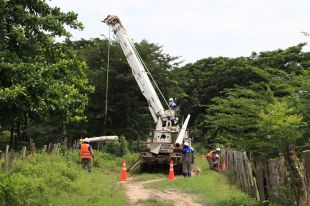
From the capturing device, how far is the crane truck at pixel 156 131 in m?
22.5

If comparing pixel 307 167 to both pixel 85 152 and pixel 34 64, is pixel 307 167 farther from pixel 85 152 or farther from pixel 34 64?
pixel 85 152

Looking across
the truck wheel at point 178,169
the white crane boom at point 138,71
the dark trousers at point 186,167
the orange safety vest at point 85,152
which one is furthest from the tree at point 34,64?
the white crane boom at point 138,71

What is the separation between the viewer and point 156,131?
2383cm

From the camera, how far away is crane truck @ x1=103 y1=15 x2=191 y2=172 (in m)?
22.5

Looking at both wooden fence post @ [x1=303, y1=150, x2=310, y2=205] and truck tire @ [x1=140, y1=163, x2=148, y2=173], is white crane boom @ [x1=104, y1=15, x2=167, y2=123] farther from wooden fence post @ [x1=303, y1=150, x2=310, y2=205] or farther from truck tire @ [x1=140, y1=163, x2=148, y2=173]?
wooden fence post @ [x1=303, y1=150, x2=310, y2=205]

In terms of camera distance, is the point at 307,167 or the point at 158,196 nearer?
the point at 307,167

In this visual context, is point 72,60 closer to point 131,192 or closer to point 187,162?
point 131,192

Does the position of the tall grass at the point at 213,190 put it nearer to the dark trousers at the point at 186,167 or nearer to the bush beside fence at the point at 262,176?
the bush beside fence at the point at 262,176

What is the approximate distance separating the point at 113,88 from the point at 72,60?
25.5 meters

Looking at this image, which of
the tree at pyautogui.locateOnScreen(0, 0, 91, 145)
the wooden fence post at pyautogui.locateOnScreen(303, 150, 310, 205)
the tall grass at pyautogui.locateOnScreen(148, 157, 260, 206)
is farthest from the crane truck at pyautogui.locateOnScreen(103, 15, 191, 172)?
the wooden fence post at pyautogui.locateOnScreen(303, 150, 310, 205)

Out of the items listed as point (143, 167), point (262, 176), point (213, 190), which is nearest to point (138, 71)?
point (143, 167)

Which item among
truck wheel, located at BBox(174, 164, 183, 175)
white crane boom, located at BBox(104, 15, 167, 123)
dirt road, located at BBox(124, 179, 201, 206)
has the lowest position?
dirt road, located at BBox(124, 179, 201, 206)

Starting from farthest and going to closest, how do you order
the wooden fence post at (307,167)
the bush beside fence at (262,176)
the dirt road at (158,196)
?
the dirt road at (158,196) < the bush beside fence at (262,176) < the wooden fence post at (307,167)

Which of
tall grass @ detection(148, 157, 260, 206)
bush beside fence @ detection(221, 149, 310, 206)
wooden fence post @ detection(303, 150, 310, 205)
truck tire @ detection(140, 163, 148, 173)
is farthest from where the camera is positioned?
truck tire @ detection(140, 163, 148, 173)
